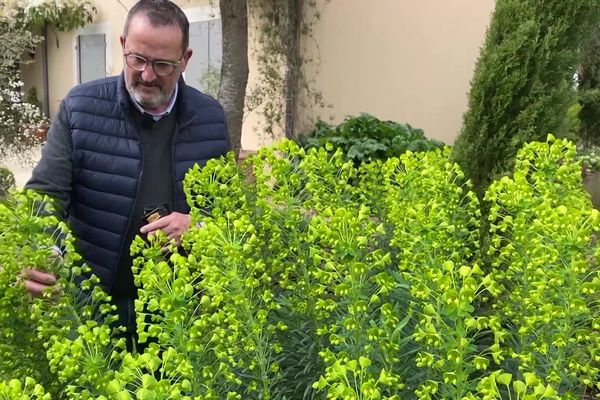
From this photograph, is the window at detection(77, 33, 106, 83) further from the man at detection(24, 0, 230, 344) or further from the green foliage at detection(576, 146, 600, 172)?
the man at detection(24, 0, 230, 344)

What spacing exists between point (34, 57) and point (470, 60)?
941cm

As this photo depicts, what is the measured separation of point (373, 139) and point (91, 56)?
6418mm

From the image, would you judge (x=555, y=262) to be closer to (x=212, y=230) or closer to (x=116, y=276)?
(x=212, y=230)

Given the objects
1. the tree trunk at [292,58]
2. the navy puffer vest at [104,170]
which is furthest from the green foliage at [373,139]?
the navy puffer vest at [104,170]

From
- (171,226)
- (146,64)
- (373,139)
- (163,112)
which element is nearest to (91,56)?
(373,139)

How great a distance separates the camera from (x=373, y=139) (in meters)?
6.68

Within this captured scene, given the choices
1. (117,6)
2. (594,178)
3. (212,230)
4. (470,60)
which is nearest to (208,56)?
(117,6)

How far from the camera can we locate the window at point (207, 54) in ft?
27.1

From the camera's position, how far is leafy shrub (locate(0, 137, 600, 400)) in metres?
1.09

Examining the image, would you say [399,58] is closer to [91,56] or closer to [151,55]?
[151,55]

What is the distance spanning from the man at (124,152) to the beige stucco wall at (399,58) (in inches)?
201

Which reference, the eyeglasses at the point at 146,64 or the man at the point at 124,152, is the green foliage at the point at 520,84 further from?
the eyeglasses at the point at 146,64

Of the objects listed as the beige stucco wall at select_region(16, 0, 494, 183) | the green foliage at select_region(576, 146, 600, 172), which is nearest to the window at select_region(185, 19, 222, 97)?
the beige stucco wall at select_region(16, 0, 494, 183)

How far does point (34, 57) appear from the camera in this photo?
497 inches
